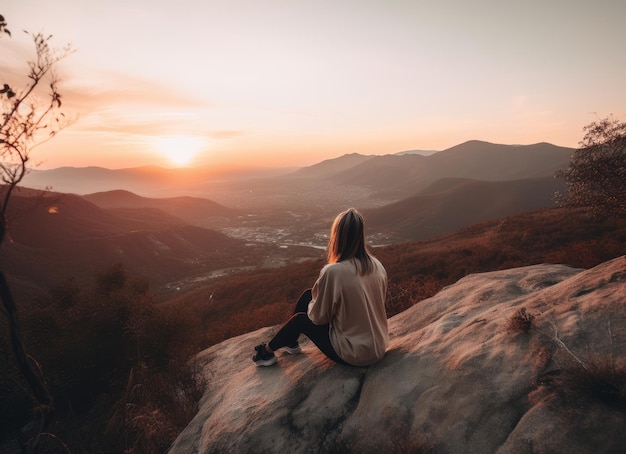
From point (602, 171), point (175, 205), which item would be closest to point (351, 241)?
point (602, 171)

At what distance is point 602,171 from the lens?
1048 centimetres

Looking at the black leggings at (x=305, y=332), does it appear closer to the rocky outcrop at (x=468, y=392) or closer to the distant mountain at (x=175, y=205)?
the rocky outcrop at (x=468, y=392)

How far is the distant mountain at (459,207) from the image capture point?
109m

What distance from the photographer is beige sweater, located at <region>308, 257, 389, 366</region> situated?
14.3 feet

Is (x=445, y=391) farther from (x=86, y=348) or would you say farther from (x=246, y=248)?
(x=246, y=248)

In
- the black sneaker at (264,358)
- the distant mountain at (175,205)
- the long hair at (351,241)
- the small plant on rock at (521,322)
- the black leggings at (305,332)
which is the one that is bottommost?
the black sneaker at (264,358)

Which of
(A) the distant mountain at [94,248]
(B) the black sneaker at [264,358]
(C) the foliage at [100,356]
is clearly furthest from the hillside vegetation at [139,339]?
(A) the distant mountain at [94,248]

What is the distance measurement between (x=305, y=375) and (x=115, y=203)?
185 m

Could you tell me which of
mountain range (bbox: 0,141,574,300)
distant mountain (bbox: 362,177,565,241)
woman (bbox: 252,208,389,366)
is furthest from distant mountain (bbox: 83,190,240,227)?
woman (bbox: 252,208,389,366)

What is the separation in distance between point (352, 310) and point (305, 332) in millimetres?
1286

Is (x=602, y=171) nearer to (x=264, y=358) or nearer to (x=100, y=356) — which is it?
(x=264, y=358)

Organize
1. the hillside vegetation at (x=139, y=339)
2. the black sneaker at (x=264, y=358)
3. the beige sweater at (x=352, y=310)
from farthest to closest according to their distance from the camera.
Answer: the hillside vegetation at (x=139, y=339), the black sneaker at (x=264, y=358), the beige sweater at (x=352, y=310)

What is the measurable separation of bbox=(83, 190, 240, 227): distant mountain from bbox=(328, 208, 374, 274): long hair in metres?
156

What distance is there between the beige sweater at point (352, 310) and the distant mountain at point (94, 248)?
44.6 meters
